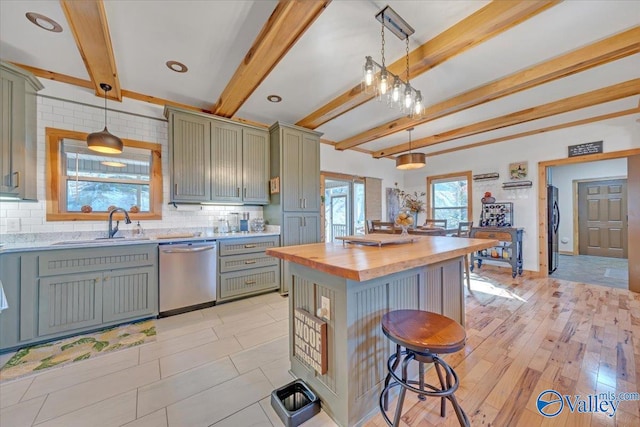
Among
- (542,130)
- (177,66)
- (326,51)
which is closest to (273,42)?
(326,51)

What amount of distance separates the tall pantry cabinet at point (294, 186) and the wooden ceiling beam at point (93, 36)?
195 cm

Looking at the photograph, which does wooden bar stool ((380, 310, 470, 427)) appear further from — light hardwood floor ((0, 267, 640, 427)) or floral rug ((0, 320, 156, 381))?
floral rug ((0, 320, 156, 381))

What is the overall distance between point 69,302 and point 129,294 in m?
0.45

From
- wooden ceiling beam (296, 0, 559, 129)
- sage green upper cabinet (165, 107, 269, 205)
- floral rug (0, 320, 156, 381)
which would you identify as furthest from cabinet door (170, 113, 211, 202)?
wooden ceiling beam (296, 0, 559, 129)

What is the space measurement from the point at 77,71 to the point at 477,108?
16.4 feet

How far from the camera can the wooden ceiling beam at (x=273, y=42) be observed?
171 cm

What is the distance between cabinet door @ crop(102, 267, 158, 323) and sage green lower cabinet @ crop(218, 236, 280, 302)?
0.73 metres

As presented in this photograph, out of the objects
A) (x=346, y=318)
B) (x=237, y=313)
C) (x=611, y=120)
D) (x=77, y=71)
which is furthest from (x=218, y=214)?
(x=611, y=120)

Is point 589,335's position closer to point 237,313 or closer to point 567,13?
point 567,13

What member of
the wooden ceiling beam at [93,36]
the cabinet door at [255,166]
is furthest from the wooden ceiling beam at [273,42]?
the wooden ceiling beam at [93,36]

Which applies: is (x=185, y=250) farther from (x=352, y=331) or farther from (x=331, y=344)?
(x=352, y=331)

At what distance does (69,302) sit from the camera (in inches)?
92.2

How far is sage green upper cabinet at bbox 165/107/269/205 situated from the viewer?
313 centimetres

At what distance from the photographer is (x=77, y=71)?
2.67 meters
